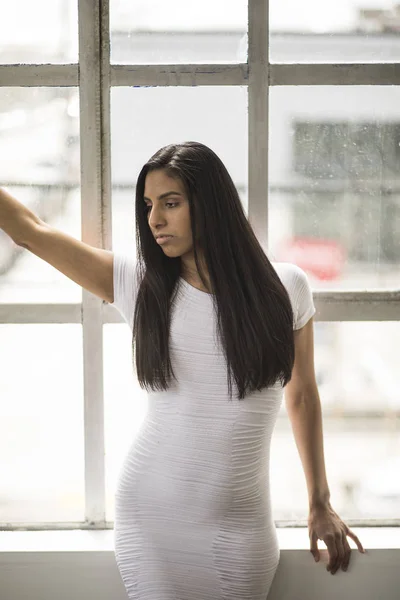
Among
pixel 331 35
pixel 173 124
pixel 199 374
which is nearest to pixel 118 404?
pixel 199 374

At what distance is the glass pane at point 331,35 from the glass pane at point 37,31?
24.0 inches

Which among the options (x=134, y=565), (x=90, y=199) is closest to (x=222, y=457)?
(x=134, y=565)

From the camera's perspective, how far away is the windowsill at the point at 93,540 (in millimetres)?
1793

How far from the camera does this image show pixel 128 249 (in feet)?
6.15

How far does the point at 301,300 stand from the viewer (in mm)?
1565

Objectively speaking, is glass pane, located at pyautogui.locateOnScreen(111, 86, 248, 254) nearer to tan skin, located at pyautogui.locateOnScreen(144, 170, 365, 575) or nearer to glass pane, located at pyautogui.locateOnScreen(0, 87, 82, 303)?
glass pane, located at pyautogui.locateOnScreen(0, 87, 82, 303)

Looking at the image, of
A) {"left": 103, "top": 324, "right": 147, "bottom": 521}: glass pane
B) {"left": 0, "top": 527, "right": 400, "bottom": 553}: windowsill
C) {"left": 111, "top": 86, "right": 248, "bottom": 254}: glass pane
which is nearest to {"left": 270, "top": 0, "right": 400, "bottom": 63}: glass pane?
{"left": 111, "top": 86, "right": 248, "bottom": 254}: glass pane

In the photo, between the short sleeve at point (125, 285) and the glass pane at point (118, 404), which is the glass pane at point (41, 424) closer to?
the glass pane at point (118, 404)

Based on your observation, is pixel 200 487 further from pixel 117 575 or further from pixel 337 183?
pixel 337 183

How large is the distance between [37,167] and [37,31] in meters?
0.40

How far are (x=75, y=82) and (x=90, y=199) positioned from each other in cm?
35

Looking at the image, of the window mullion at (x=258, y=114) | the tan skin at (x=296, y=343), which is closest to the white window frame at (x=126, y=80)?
the window mullion at (x=258, y=114)

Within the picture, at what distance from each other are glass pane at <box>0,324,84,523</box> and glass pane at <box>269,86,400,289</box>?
2.48 feet

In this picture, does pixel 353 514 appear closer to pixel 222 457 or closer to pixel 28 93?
pixel 222 457
